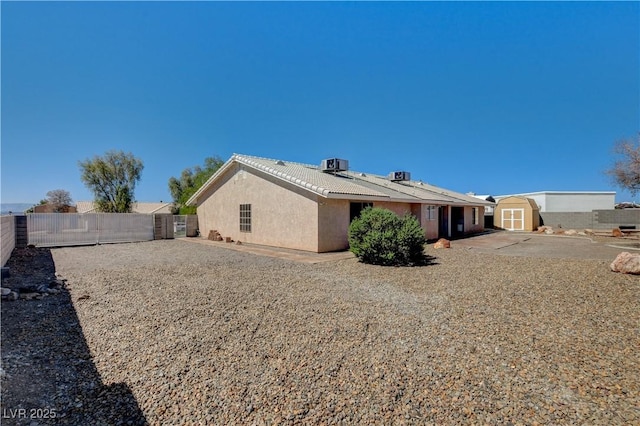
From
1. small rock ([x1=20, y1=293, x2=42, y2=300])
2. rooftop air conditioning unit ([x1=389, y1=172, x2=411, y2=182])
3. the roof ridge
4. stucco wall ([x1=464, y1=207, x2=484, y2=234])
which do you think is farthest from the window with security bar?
stucco wall ([x1=464, y1=207, x2=484, y2=234])

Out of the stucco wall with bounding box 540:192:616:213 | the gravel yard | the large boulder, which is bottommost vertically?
the gravel yard

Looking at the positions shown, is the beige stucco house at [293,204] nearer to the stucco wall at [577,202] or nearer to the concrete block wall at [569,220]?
the concrete block wall at [569,220]

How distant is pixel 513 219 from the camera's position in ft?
85.8

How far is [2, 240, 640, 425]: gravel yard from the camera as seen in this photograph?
251 cm

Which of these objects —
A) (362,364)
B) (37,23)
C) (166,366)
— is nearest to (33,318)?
(166,366)

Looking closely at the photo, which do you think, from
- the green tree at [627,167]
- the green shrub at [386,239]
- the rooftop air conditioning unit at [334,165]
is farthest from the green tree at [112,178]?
the green tree at [627,167]

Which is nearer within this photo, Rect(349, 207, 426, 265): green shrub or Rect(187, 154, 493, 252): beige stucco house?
Rect(349, 207, 426, 265): green shrub

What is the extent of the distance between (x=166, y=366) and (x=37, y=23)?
34.6 feet

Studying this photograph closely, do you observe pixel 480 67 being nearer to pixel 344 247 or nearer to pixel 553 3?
pixel 553 3

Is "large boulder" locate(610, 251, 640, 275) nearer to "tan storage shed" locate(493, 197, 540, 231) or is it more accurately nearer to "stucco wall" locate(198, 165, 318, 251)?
"stucco wall" locate(198, 165, 318, 251)

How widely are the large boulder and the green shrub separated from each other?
492 centimetres

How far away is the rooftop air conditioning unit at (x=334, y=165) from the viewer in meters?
17.0

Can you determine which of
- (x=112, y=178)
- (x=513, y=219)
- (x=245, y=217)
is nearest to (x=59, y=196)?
(x=112, y=178)

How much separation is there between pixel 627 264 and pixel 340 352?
28.7 feet
